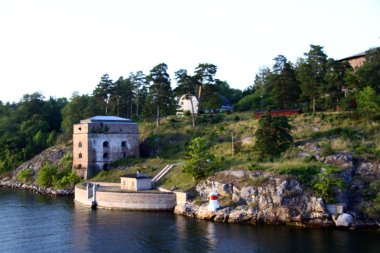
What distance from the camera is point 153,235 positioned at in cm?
3177

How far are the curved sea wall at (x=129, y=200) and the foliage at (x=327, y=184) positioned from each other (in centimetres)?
1361

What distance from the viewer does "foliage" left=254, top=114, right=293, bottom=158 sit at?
4381 cm

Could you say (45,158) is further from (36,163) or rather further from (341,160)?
(341,160)

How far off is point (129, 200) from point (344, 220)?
65.7 ft

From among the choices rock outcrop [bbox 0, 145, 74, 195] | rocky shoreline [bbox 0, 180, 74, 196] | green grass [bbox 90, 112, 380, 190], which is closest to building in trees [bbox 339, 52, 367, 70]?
green grass [bbox 90, 112, 380, 190]

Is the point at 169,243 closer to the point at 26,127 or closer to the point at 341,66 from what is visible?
the point at 341,66

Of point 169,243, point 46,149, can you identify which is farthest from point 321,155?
point 46,149

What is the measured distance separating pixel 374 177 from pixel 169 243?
19.8 metres

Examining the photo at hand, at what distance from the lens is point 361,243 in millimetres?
28828

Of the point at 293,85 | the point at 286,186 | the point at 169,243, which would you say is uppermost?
the point at 293,85

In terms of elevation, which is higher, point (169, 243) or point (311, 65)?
point (311, 65)

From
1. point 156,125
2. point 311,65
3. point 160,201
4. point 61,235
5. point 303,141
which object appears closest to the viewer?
point 61,235

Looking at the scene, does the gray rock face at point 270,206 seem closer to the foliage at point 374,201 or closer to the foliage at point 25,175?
the foliage at point 374,201

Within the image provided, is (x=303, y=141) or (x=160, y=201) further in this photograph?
(x=303, y=141)
